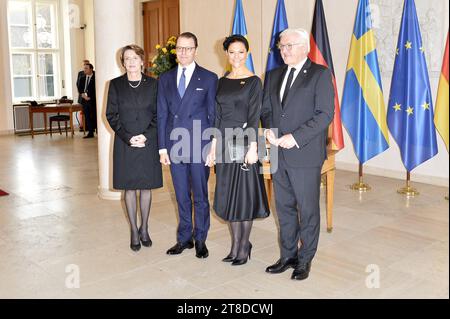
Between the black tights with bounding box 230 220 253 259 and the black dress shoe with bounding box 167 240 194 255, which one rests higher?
the black tights with bounding box 230 220 253 259

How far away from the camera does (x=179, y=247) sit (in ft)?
14.1

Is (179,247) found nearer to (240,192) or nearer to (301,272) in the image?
(240,192)

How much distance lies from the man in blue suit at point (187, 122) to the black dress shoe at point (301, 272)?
807 mm

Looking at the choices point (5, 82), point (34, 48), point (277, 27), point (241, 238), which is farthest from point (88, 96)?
point (241, 238)

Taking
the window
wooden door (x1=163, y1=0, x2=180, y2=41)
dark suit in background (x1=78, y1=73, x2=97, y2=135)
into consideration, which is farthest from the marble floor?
the window

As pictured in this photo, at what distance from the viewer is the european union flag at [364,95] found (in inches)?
257

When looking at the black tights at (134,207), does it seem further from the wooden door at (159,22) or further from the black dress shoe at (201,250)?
the wooden door at (159,22)

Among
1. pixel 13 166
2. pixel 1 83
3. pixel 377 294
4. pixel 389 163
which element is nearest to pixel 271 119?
pixel 377 294

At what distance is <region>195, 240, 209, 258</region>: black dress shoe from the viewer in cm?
417

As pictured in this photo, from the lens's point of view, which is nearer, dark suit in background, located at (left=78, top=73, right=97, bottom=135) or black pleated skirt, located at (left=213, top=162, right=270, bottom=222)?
black pleated skirt, located at (left=213, top=162, right=270, bottom=222)

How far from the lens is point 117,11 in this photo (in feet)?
19.6

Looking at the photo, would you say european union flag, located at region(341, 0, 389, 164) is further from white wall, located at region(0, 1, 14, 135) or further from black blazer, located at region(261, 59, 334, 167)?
white wall, located at region(0, 1, 14, 135)
